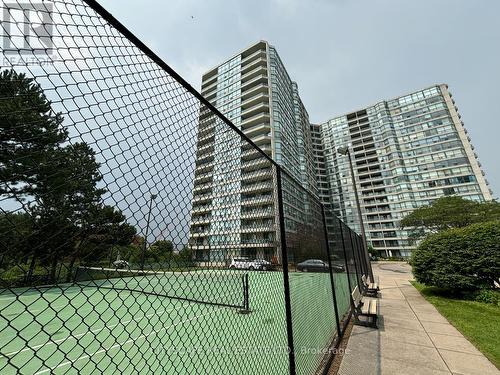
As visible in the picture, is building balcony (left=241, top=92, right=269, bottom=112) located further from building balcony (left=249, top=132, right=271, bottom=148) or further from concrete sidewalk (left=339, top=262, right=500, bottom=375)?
concrete sidewalk (left=339, top=262, right=500, bottom=375)

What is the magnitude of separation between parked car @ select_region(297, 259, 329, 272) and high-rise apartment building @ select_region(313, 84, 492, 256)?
6527cm

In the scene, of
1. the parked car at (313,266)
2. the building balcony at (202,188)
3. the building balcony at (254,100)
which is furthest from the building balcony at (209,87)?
the building balcony at (202,188)

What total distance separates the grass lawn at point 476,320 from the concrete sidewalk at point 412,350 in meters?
0.18

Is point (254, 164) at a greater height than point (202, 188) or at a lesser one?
greater

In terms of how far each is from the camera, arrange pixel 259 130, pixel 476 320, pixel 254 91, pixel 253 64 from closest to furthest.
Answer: pixel 476 320
pixel 259 130
pixel 254 91
pixel 253 64

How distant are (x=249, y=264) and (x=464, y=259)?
1028cm

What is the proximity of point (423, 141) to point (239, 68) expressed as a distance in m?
55.7

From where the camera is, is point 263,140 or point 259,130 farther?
point 259,130

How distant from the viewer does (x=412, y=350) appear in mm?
4594

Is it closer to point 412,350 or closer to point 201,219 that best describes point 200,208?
point 201,219

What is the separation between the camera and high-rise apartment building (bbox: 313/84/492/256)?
61500 mm

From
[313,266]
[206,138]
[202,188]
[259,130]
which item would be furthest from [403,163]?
[202,188]

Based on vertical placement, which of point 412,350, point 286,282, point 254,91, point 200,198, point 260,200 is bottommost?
point 412,350

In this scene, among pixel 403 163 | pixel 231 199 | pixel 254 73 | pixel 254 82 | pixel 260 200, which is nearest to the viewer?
pixel 231 199
